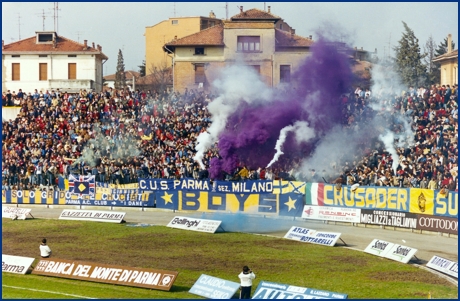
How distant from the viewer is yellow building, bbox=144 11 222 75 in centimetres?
10662

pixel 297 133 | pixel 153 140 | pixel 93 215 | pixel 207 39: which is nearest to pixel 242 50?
pixel 207 39

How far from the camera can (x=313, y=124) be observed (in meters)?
56.6

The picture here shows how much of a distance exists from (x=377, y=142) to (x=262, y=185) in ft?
26.8

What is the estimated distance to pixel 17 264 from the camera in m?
36.3

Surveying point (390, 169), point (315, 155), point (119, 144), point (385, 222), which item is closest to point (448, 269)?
point (385, 222)

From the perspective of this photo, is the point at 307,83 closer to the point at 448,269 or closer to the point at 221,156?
the point at 221,156

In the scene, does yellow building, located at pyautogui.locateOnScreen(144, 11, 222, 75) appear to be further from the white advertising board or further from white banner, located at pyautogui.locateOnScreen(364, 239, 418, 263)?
white banner, located at pyautogui.locateOnScreen(364, 239, 418, 263)

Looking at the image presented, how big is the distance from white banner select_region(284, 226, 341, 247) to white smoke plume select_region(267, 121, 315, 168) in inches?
470

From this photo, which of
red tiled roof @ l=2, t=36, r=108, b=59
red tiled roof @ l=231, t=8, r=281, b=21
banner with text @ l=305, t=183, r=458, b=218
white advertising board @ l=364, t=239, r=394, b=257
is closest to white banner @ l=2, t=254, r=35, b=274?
white advertising board @ l=364, t=239, r=394, b=257

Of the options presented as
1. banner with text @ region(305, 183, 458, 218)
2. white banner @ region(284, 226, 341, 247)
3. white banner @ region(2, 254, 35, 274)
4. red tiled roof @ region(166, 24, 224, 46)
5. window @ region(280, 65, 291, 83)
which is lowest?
white banner @ region(2, 254, 35, 274)

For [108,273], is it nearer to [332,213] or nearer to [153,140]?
[332,213]

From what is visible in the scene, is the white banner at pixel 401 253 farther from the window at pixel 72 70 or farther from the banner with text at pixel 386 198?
the window at pixel 72 70

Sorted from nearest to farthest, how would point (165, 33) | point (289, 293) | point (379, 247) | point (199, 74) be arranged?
point (289, 293)
point (379, 247)
point (199, 74)
point (165, 33)

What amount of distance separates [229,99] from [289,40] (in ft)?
38.7
